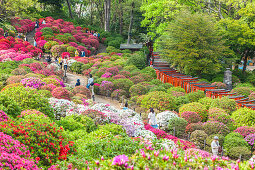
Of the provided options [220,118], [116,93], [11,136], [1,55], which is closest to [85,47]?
[1,55]

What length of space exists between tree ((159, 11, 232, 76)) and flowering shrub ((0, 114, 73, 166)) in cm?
2142

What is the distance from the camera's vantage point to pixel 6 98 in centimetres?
883

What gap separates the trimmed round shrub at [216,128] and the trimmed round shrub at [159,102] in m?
3.80

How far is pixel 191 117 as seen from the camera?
594 inches

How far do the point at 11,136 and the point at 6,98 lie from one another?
2.39 metres

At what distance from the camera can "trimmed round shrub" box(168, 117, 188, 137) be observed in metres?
14.1

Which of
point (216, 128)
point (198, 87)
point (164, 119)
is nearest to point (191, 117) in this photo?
point (164, 119)

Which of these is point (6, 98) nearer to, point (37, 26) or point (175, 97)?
point (175, 97)

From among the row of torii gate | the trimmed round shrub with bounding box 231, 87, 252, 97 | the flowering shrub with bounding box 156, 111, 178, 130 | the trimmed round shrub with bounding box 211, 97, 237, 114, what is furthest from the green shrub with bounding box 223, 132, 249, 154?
the trimmed round shrub with bounding box 231, 87, 252, 97

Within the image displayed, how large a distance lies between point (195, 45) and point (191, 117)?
14.7 metres

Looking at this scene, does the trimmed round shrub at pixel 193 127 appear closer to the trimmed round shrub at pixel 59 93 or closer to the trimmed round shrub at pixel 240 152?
the trimmed round shrub at pixel 240 152

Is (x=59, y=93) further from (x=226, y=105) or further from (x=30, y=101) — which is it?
(x=226, y=105)

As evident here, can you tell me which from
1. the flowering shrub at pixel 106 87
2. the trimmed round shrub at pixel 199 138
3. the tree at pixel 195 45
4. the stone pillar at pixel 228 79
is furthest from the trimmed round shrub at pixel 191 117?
the stone pillar at pixel 228 79

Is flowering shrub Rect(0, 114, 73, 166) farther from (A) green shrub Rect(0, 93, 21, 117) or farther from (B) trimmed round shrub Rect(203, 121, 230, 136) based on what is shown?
(B) trimmed round shrub Rect(203, 121, 230, 136)
